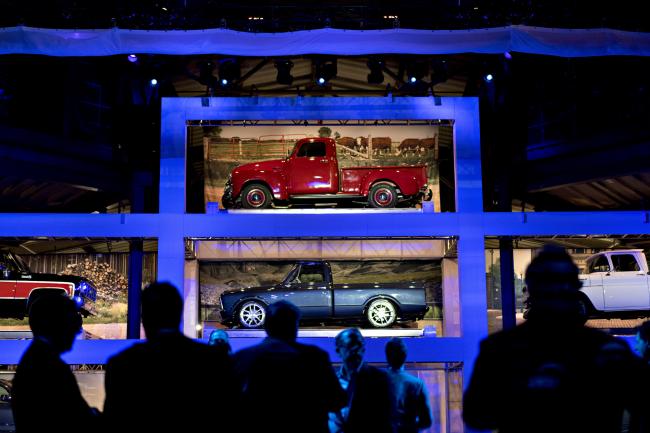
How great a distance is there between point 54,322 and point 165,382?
771 mm

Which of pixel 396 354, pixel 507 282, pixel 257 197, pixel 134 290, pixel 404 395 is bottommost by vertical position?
pixel 404 395

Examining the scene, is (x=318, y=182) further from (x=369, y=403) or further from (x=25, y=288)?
(x=369, y=403)

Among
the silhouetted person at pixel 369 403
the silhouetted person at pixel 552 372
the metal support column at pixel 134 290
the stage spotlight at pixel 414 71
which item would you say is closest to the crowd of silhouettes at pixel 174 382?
the silhouetted person at pixel 369 403

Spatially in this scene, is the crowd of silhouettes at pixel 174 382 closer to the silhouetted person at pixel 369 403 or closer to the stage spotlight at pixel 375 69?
the silhouetted person at pixel 369 403

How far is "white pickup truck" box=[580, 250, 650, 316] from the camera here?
12.4m

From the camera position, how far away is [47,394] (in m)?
3.25

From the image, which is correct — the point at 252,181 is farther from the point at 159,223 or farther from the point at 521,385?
the point at 521,385

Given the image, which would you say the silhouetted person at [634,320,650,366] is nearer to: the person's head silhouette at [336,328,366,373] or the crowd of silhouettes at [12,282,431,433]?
the person's head silhouette at [336,328,366,373]

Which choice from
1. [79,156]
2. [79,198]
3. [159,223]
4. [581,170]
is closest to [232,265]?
[159,223]

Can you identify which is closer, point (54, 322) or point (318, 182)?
point (54, 322)

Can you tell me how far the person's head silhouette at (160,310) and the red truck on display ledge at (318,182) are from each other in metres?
8.96

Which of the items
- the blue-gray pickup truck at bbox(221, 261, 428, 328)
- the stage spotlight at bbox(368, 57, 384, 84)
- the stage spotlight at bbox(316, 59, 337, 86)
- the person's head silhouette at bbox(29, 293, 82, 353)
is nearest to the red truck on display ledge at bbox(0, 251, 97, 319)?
the blue-gray pickup truck at bbox(221, 261, 428, 328)

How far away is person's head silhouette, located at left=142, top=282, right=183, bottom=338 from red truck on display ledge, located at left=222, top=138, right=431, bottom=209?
29.4 feet

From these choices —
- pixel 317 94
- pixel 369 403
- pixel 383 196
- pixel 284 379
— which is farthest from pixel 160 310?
pixel 317 94
